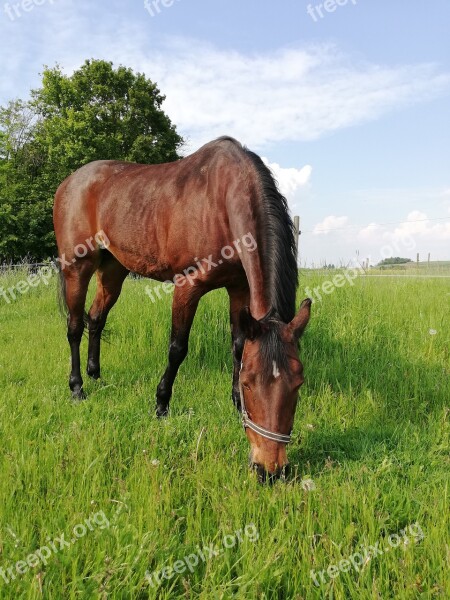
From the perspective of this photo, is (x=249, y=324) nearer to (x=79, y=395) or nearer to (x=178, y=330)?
(x=178, y=330)

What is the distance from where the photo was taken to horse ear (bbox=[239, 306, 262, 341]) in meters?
2.54

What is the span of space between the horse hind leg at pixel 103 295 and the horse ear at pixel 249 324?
3389 mm

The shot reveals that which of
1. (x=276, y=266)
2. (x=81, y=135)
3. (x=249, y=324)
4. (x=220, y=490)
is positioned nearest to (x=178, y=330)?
(x=276, y=266)

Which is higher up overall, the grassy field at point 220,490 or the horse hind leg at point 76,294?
the horse hind leg at point 76,294

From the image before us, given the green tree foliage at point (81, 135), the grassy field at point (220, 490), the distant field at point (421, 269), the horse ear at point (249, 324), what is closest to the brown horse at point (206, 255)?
the horse ear at point (249, 324)

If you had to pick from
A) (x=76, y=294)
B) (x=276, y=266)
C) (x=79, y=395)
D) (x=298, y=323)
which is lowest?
(x=79, y=395)

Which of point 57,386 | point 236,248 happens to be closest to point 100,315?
point 57,386

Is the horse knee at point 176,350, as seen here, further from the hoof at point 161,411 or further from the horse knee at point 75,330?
the horse knee at point 75,330

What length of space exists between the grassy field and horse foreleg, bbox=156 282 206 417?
6.0 inches

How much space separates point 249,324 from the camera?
2.55 metres

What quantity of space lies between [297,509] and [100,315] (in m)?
4.04

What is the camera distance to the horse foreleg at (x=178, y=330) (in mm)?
3932

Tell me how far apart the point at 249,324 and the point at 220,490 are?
94 cm

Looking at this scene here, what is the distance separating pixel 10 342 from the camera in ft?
23.1
